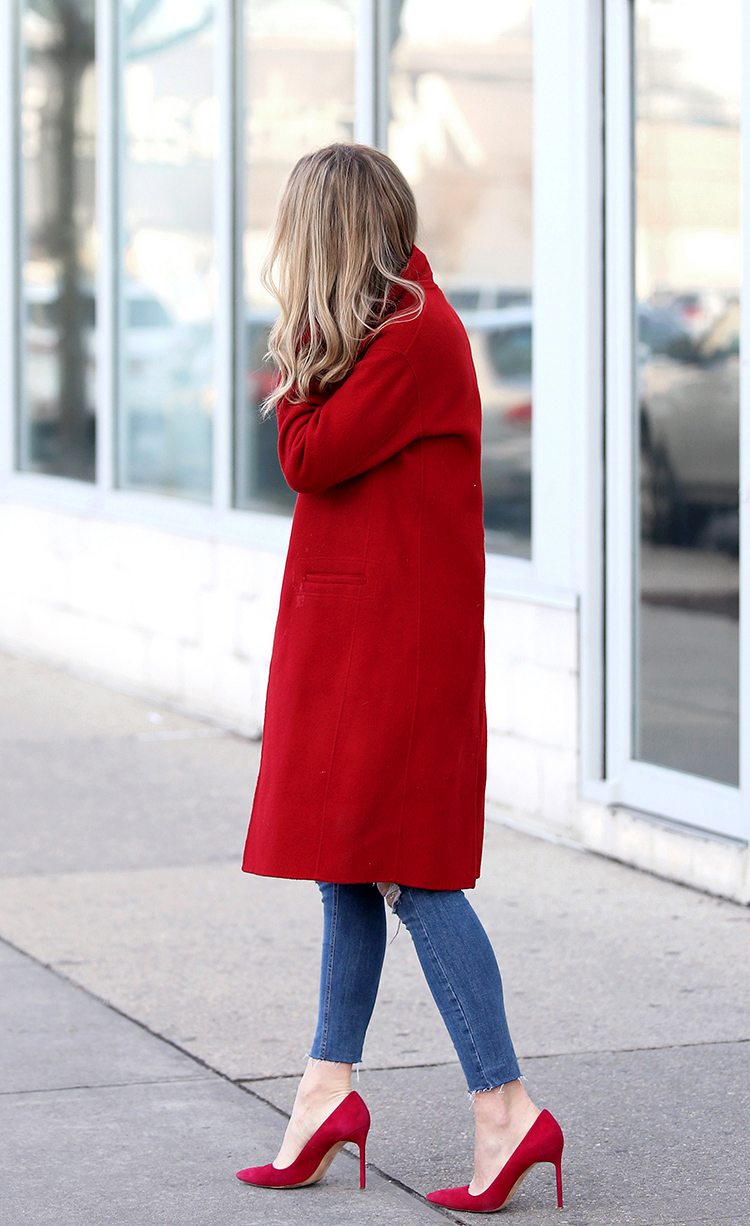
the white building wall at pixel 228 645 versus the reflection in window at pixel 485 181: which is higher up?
the reflection in window at pixel 485 181

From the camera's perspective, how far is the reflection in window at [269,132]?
7824mm

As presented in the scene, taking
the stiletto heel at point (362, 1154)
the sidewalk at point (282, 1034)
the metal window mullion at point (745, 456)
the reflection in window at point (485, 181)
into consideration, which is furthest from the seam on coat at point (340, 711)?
the reflection in window at point (485, 181)

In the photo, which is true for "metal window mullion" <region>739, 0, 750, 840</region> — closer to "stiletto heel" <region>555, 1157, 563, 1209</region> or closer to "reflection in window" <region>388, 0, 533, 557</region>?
"reflection in window" <region>388, 0, 533, 557</region>

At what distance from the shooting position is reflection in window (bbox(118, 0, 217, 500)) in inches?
345

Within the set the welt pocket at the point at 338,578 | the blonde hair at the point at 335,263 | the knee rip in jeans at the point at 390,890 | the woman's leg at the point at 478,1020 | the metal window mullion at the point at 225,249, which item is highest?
the metal window mullion at the point at 225,249

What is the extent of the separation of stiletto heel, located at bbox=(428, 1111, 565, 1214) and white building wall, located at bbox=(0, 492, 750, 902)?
6.95ft

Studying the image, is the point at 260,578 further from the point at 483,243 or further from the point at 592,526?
the point at 592,526

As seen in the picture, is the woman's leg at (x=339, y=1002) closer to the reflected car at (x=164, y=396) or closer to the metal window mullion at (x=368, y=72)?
the metal window mullion at (x=368, y=72)

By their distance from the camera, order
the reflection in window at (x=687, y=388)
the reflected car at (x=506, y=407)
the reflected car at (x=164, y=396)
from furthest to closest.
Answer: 1. the reflected car at (x=164, y=396)
2. the reflected car at (x=506, y=407)
3. the reflection in window at (x=687, y=388)

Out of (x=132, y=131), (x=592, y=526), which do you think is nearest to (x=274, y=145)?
(x=132, y=131)

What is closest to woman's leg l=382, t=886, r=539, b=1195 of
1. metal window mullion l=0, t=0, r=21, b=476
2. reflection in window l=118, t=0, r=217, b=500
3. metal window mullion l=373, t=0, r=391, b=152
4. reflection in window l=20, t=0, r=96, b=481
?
metal window mullion l=373, t=0, r=391, b=152

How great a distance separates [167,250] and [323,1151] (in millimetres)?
6402

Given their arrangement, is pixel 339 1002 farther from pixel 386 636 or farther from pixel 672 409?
pixel 672 409

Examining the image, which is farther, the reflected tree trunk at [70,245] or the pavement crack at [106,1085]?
the reflected tree trunk at [70,245]
